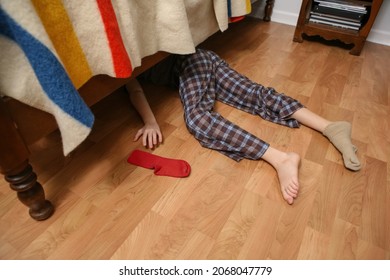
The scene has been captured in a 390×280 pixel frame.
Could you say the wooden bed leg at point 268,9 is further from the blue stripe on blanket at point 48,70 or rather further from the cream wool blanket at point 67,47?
the blue stripe on blanket at point 48,70

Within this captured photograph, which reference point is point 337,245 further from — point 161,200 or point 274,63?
point 274,63

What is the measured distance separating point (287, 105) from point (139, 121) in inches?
20.1

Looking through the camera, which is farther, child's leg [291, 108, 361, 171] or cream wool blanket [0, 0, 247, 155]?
child's leg [291, 108, 361, 171]

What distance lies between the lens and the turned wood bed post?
0.45 m

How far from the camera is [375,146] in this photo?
0.86 metres

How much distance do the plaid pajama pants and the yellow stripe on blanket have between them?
15.1 inches

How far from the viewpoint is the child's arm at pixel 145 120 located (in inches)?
32.5

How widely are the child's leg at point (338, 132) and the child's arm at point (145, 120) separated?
0.46 meters

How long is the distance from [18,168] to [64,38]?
0.27m

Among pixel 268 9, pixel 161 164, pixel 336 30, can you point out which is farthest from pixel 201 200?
pixel 268 9

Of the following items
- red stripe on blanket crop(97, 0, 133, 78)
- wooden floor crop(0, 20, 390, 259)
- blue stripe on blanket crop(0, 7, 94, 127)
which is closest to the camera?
blue stripe on blanket crop(0, 7, 94, 127)

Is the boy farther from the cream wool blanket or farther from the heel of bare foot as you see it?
the cream wool blanket

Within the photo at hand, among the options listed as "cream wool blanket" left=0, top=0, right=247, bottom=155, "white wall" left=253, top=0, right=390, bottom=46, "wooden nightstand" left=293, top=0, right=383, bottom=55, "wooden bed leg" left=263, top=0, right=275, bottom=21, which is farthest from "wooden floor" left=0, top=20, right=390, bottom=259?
"wooden bed leg" left=263, top=0, right=275, bottom=21

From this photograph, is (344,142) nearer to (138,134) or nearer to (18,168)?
(138,134)
